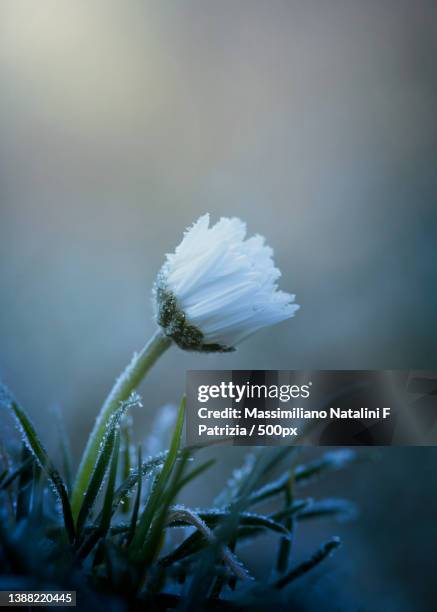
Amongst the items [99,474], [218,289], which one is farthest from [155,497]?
[218,289]

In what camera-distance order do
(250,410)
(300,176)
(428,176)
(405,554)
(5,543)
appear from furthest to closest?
(300,176), (428,176), (405,554), (250,410), (5,543)

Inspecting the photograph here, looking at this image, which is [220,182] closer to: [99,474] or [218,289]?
[218,289]

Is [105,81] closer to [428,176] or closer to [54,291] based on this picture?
[54,291]

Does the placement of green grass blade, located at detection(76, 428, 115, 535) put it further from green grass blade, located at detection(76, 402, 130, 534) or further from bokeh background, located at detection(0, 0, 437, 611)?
bokeh background, located at detection(0, 0, 437, 611)

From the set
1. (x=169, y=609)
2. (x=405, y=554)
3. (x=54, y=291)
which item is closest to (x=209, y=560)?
(x=169, y=609)

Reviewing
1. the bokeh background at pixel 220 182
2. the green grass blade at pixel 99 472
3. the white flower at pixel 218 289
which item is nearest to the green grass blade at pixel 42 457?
the green grass blade at pixel 99 472

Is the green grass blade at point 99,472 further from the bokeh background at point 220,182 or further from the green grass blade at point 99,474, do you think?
the bokeh background at point 220,182

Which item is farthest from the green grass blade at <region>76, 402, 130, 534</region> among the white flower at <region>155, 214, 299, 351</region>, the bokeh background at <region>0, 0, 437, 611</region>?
the bokeh background at <region>0, 0, 437, 611</region>
